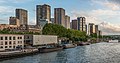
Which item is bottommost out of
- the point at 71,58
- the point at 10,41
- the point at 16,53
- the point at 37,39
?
the point at 71,58

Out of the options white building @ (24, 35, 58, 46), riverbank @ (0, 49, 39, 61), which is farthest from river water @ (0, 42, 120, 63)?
white building @ (24, 35, 58, 46)

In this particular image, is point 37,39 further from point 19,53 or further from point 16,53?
point 16,53

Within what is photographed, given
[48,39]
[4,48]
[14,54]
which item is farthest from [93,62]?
[48,39]

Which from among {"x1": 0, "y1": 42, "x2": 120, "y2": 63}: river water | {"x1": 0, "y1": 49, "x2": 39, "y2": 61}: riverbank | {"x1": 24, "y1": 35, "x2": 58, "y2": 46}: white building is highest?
{"x1": 24, "y1": 35, "x2": 58, "y2": 46}: white building

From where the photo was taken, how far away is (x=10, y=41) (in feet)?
296

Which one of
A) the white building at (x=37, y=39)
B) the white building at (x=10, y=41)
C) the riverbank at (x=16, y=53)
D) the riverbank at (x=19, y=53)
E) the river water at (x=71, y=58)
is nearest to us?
the river water at (x=71, y=58)

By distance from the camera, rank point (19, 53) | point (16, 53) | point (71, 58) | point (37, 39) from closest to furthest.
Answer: point (71, 58) < point (16, 53) < point (19, 53) < point (37, 39)

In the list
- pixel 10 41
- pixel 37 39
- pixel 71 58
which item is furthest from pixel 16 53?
pixel 37 39

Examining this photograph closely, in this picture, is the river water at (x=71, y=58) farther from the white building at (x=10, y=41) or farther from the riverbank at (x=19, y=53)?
the white building at (x=10, y=41)

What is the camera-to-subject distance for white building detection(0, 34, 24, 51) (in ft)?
282

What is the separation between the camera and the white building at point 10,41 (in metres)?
85.8

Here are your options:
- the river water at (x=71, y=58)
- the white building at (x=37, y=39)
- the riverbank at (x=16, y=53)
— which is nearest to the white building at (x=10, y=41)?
the riverbank at (x=16, y=53)

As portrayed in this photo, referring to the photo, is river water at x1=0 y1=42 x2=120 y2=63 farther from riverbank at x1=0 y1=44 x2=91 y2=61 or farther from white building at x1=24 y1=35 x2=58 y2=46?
white building at x1=24 y1=35 x2=58 y2=46

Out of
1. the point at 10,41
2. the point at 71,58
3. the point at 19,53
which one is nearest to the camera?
the point at 71,58
